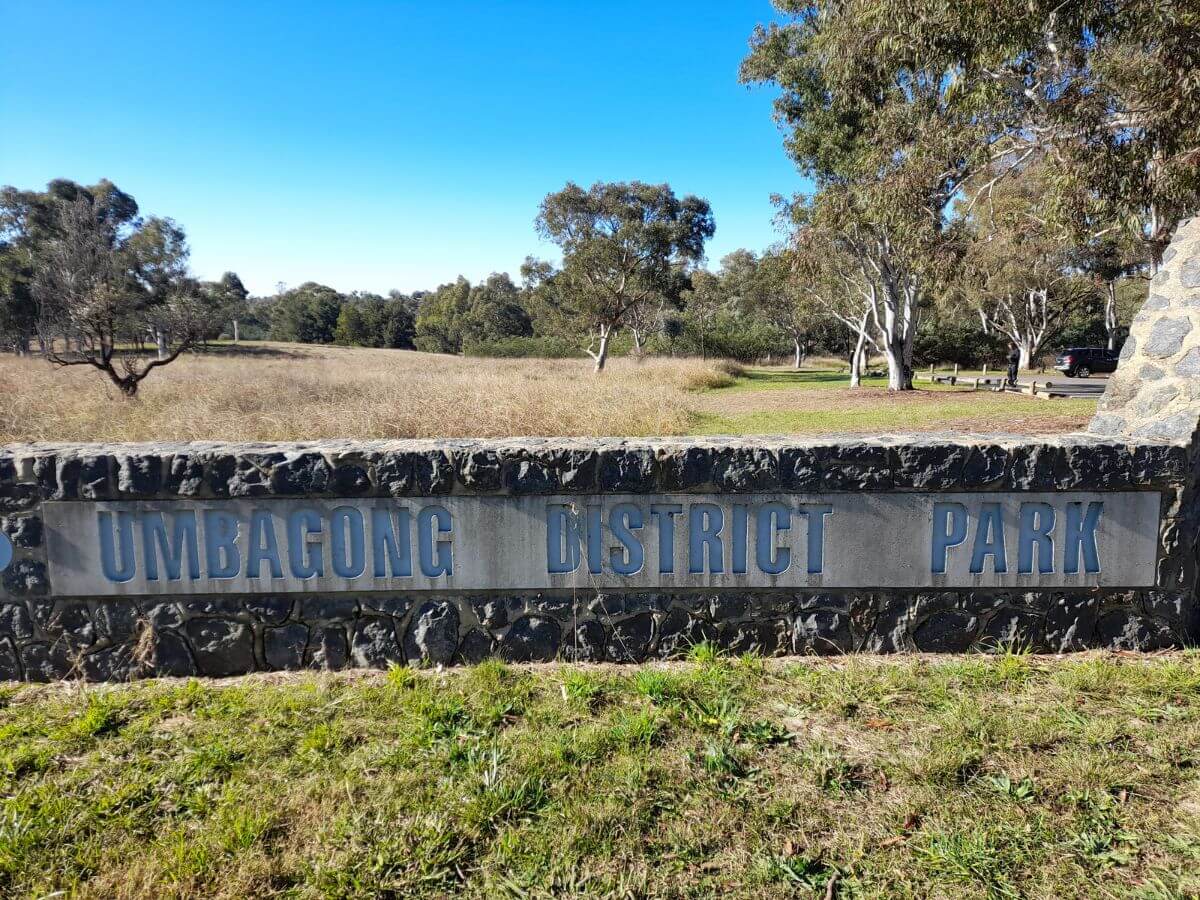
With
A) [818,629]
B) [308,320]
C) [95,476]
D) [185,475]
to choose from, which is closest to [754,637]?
[818,629]

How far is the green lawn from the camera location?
1073 cm

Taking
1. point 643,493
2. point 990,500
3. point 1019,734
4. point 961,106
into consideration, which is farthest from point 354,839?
point 961,106

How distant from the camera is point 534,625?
3.19m

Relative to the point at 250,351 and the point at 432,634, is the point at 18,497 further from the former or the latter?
the point at 250,351

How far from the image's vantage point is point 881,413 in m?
13.2

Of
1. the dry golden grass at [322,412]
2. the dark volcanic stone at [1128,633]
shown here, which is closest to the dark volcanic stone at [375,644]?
the dark volcanic stone at [1128,633]

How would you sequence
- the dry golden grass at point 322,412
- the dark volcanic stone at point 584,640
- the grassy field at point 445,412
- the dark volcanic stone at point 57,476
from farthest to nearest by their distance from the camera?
1. the grassy field at point 445,412
2. the dry golden grass at point 322,412
3. the dark volcanic stone at point 584,640
4. the dark volcanic stone at point 57,476

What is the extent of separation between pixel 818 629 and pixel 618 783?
1.40 m

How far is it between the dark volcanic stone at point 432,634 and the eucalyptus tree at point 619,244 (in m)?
26.2

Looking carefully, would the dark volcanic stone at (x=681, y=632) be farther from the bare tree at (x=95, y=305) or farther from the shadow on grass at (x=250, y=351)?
the shadow on grass at (x=250, y=351)

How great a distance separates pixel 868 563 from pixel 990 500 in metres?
0.62

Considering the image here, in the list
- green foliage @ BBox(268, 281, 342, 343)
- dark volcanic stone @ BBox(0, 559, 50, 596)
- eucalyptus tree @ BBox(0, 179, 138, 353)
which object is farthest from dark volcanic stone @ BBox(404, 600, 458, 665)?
green foliage @ BBox(268, 281, 342, 343)

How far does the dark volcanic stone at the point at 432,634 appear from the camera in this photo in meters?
3.17

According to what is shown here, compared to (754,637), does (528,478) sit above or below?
above
